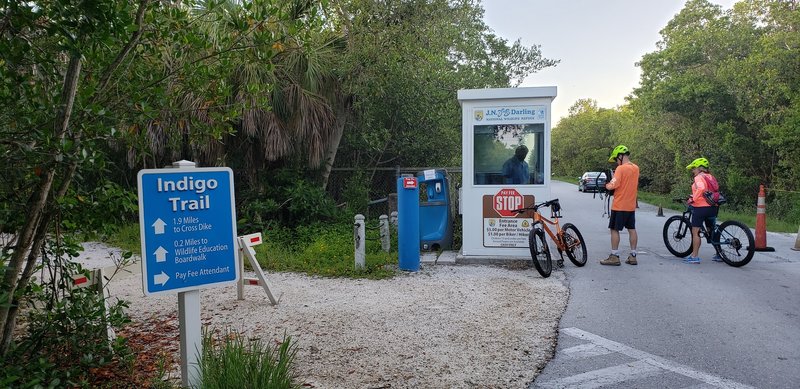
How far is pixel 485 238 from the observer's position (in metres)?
Answer: 8.44

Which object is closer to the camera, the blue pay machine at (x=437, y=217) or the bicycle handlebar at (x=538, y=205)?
the bicycle handlebar at (x=538, y=205)

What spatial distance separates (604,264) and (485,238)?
6.10 feet

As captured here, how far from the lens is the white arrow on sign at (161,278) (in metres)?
2.95

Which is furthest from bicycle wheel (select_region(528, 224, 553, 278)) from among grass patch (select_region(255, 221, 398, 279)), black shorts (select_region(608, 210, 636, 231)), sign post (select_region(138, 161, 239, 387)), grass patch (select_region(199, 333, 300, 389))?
sign post (select_region(138, 161, 239, 387))

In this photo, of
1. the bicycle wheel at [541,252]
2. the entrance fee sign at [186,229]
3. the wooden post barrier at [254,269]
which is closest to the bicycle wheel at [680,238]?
the bicycle wheel at [541,252]

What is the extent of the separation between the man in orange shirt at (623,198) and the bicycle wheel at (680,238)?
45.0 inches

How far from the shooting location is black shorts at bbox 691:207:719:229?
27.5ft

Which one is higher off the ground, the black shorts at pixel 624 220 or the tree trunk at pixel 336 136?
the tree trunk at pixel 336 136

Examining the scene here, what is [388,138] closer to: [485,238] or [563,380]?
[485,238]

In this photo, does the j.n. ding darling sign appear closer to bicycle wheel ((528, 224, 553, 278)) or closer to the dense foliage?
bicycle wheel ((528, 224, 553, 278))

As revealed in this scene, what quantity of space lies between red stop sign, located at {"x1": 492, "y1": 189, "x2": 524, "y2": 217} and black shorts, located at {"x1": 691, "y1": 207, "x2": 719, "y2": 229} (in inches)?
109

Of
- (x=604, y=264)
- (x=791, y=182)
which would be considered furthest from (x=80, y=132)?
(x=791, y=182)

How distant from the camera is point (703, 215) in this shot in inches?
330

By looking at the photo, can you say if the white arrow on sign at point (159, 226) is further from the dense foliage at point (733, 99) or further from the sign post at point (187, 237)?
the dense foliage at point (733, 99)
